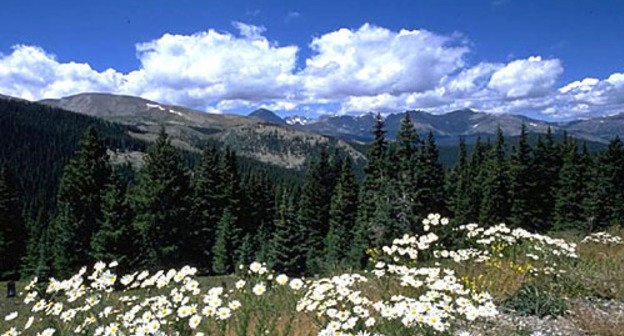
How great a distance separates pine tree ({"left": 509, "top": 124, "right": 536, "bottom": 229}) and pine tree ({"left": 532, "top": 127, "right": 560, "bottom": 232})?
0.71 metres

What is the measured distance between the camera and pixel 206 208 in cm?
3972

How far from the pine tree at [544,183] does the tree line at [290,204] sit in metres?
0.14

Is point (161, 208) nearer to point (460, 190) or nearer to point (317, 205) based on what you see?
point (317, 205)

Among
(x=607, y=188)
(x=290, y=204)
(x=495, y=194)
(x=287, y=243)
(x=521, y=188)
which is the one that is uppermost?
(x=607, y=188)

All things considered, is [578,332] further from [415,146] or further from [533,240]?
[415,146]

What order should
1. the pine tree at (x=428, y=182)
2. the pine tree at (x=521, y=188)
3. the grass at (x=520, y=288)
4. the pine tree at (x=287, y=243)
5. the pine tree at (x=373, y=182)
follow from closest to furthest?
1. the grass at (x=520, y=288)
2. the pine tree at (x=373, y=182)
3. the pine tree at (x=428, y=182)
4. the pine tree at (x=287, y=243)
5. the pine tree at (x=521, y=188)

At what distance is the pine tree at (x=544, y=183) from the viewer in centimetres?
4205

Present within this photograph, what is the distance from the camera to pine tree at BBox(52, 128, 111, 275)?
28.8 m

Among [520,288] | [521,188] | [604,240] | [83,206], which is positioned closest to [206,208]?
[83,206]

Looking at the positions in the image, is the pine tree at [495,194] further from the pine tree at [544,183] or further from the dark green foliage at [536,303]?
the dark green foliage at [536,303]

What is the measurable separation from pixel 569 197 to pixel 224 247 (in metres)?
32.8

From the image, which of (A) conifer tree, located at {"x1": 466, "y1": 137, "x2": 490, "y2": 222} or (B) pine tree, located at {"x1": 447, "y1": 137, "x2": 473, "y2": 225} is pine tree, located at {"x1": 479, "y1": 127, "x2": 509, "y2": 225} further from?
(B) pine tree, located at {"x1": 447, "y1": 137, "x2": 473, "y2": 225}

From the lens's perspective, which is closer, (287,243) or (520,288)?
(520,288)

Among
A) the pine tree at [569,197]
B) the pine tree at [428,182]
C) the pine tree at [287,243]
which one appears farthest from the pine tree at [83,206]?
the pine tree at [569,197]
